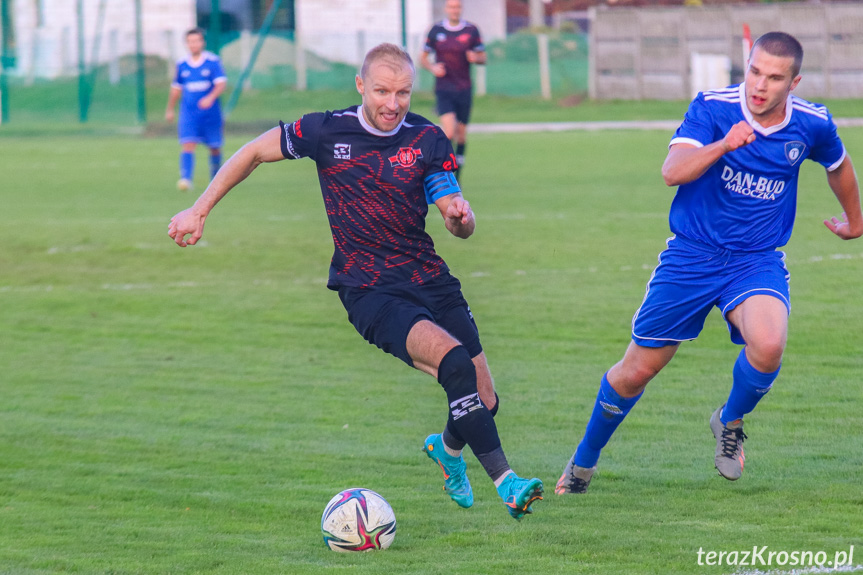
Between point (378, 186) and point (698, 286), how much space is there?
1.46 meters

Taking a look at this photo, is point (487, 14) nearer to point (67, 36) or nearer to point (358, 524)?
point (67, 36)

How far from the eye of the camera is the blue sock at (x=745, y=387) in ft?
16.3

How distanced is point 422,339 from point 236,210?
37.5 ft

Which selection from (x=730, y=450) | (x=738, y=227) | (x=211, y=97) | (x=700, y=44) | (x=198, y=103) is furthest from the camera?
(x=700, y=44)

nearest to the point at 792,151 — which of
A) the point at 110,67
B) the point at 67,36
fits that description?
the point at 110,67

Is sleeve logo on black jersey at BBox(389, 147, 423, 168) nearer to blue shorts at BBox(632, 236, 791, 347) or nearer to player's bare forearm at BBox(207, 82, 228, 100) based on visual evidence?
blue shorts at BBox(632, 236, 791, 347)

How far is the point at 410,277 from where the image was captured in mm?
5051

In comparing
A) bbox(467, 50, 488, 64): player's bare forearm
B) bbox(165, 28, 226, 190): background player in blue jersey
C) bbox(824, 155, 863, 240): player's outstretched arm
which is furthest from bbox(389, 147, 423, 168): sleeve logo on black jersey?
bbox(165, 28, 226, 190): background player in blue jersey

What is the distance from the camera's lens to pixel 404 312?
4852mm

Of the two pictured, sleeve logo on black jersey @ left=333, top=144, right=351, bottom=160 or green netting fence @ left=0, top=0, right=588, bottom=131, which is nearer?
sleeve logo on black jersey @ left=333, top=144, right=351, bottom=160

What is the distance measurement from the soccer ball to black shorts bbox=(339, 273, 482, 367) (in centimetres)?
61

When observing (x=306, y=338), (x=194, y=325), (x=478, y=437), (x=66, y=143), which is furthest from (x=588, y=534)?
(x=66, y=143)

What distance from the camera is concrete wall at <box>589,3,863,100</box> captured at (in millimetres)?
32875

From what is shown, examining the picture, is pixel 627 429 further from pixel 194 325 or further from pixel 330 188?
pixel 194 325
